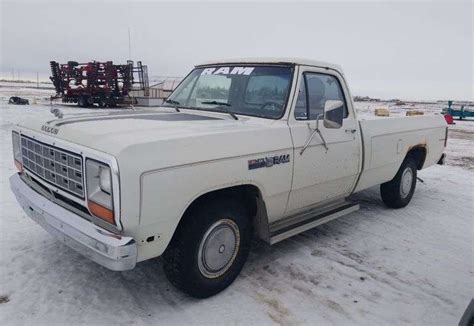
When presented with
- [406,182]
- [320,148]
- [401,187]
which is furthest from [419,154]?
[320,148]

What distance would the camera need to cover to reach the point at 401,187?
5875 millimetres

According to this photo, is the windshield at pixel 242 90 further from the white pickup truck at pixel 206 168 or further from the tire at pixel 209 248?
the tire at pixel 209 248

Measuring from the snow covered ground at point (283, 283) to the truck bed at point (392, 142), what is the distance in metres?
0.76

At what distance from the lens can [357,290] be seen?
3545 millimetres

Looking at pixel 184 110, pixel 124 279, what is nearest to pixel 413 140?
pixel 184 110

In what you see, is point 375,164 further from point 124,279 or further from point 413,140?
point 124,279

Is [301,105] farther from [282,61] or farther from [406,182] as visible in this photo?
[406,182]

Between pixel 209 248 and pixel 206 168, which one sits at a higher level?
pixel 206 168

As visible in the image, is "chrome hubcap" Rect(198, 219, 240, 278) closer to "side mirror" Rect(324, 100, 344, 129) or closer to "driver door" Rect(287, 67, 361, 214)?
"driver door" Rect(287, 67, 361, 214)

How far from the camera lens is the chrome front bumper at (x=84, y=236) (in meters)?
2.56

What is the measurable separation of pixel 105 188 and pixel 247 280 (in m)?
1.68

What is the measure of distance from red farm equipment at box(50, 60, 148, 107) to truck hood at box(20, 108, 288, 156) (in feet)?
62.0

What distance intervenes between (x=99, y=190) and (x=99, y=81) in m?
21.5

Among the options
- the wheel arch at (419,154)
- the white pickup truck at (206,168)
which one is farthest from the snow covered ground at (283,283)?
the wheel arch at (419,154)
